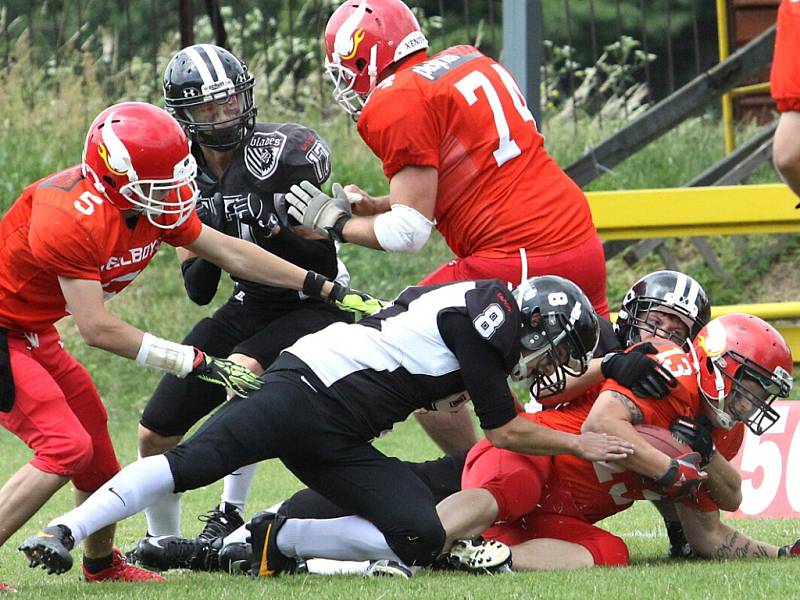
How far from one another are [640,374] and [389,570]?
1.07 meters

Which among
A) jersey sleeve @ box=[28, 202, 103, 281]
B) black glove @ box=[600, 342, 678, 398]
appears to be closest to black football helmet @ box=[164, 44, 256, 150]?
jersey sleeve @ box=[28, 202, 103, 281]

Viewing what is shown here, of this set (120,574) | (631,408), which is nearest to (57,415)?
(120,574)

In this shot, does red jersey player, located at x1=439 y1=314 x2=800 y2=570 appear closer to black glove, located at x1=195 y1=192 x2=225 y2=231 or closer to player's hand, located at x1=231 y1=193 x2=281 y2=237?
player's hand, located at x1=231 y1=193 x2=281 y2=237

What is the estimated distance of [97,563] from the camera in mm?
4988

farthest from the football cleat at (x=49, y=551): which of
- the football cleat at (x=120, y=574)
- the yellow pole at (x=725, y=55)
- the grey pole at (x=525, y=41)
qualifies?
the yellow pole at (x=725, y=55)

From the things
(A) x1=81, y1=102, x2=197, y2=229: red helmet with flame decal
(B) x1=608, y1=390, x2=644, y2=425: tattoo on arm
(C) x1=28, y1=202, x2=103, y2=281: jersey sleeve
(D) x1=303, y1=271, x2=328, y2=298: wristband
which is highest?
(A) x1=81, y1=102, x2=197, y2=229: red helmet with flame decal

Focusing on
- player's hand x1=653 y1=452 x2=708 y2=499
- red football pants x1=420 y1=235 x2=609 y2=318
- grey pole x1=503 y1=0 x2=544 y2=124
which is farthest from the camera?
grey pole x1=503 y1=0 x2=544 y2=124

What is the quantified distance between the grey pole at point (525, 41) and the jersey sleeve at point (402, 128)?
3.45 meters

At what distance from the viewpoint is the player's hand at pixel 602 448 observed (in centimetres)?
470

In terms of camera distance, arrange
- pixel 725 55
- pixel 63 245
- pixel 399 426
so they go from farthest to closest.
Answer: pixel 725 55
pixel 399 426
pixel 63 245

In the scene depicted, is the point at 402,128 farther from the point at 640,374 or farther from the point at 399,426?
the point at 399,426

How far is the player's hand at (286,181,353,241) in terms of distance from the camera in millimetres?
5453

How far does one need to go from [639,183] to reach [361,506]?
7148 mm

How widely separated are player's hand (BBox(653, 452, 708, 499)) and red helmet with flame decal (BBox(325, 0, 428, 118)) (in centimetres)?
184
